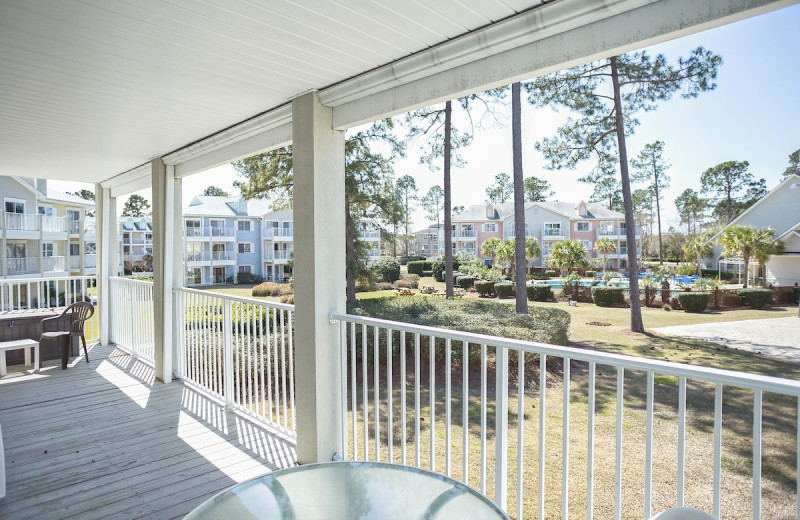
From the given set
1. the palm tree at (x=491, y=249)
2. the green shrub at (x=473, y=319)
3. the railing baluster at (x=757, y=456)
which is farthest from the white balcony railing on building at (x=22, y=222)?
the palm tree at (x=491, y=249)

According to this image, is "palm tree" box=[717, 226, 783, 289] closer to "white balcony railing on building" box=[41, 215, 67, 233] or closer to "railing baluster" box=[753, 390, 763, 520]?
"railing baluster" box=[753, 390, 763, 520]

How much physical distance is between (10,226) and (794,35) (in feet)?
113

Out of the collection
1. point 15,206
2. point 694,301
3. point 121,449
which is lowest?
point 694,301

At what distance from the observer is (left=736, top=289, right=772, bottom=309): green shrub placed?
15.7 meters

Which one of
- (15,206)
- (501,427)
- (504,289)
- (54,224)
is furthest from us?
(504,289)

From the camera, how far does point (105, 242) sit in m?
6.46

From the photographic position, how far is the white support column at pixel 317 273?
9.07 feet

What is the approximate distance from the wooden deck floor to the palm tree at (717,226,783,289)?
858 inches

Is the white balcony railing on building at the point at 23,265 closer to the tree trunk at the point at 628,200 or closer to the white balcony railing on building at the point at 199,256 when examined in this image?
the white balcony railing on building at the point at 199,256

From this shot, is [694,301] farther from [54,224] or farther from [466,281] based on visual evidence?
[54,224]

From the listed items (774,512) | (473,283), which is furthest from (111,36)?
(473,283)

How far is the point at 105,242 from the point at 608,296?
51.7 ft

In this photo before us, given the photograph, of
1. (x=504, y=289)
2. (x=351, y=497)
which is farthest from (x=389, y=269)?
(x=351, y=497)

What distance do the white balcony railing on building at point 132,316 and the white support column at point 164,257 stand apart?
0.43 meters
